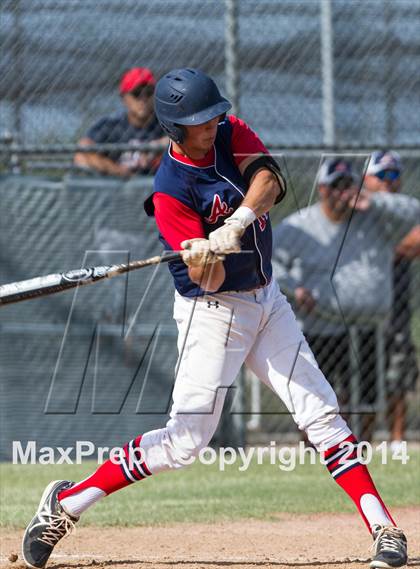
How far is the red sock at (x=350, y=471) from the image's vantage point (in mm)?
4102

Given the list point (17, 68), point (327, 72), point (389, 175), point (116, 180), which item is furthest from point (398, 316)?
point (17, 68)

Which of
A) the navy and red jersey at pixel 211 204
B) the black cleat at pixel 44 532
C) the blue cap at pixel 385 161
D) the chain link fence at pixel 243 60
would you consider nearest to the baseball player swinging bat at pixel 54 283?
the navy and red jersey at pixel 211 204

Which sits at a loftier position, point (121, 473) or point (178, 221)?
point (178, 221)

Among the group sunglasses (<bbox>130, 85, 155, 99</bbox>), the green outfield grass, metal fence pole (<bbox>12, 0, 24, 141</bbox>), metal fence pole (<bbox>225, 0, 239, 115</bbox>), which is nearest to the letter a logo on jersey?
the green outfield grass

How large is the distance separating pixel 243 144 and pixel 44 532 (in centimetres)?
176

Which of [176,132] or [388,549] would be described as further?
[176,132]

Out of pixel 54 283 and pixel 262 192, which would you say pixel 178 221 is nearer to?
pixel 262 192

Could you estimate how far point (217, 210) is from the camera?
4180mm

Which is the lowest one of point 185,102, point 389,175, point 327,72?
point 389,175

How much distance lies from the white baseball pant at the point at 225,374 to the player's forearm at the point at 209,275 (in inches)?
4.6

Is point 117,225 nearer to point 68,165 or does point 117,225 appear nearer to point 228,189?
point 68,165

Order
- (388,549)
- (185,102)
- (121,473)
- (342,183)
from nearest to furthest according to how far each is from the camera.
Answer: (388,549) → (185,102) → (121,473) → (342,183)

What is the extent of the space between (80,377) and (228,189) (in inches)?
138

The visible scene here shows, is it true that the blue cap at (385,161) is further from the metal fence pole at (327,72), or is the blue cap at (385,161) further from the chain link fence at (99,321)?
the metal fence pole at (327,72)
